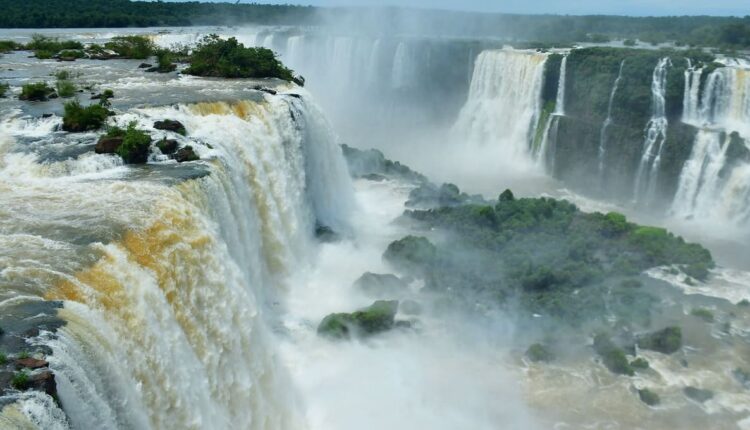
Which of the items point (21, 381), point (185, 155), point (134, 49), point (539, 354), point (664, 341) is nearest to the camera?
point (21, 381)

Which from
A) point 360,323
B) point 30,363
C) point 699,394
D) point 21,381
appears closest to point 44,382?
point 21,381

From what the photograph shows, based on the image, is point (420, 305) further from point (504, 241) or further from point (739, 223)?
point (739, 223)

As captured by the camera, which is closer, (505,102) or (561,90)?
(561,90)

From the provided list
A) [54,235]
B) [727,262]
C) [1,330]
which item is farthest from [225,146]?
[727,262]

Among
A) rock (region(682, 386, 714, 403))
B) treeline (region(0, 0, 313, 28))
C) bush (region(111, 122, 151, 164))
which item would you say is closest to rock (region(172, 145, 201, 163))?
bush (region(111, 122, 151, 164))

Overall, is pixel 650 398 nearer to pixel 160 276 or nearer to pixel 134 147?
pixel 160 276
